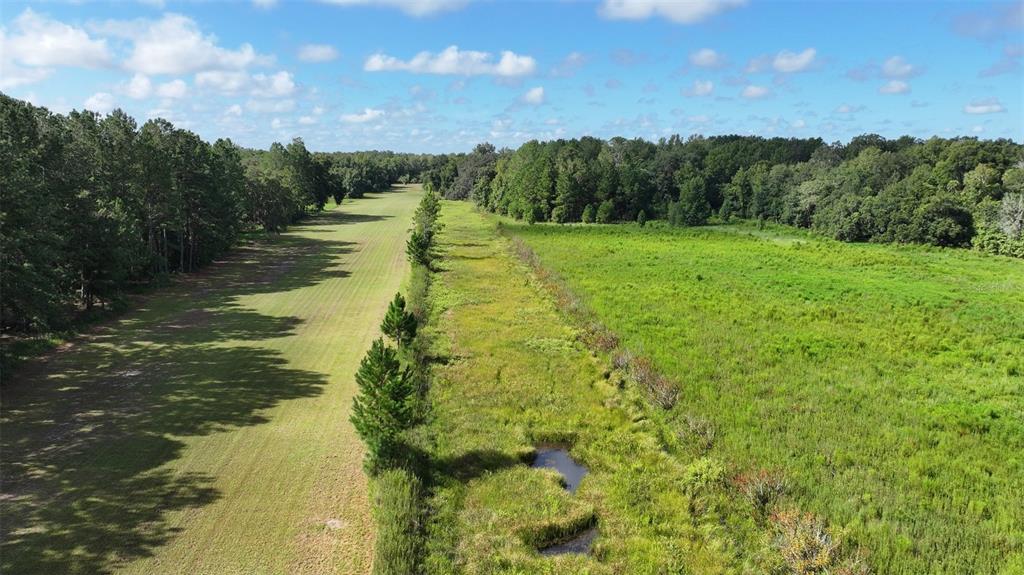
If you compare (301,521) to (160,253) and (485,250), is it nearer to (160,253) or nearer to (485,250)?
(160,253)

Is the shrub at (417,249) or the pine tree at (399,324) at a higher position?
the shrub at (417,249)

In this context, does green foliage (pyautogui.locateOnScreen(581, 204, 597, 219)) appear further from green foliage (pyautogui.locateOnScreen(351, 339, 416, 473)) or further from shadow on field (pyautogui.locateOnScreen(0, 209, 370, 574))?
green foliage (pyautogui.locateOnScreen(351, 339, 416, 473))

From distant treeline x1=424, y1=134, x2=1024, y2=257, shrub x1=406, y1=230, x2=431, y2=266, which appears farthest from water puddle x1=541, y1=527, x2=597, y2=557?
distant treeline x1=424, y1=134, x2=1024, y2=257

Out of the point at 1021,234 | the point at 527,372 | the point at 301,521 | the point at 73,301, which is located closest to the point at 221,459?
the point at 301,521

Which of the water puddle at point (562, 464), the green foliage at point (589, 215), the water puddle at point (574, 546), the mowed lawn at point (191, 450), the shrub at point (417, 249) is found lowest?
the water puddle at point (574, 546)

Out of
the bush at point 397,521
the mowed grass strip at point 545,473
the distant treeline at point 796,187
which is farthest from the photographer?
the distant treeline at point 796,187

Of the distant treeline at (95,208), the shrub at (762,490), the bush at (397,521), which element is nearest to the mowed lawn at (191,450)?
the bush at (397,521)

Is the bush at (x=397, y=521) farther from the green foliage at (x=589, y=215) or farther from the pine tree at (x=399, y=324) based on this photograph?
the green foliage at (x=589, y=215)

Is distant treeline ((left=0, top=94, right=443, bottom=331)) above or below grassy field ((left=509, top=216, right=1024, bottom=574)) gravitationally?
above
